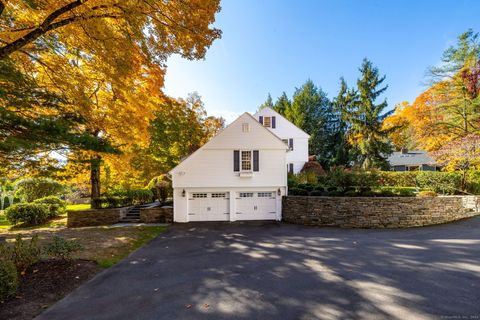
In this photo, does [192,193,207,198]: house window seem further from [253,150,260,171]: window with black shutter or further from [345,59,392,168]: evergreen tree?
[345,59,392,168]: evergreen tree

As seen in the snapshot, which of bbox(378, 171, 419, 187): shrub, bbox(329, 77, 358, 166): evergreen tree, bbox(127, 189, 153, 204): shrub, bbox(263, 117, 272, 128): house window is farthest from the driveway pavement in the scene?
bbox(329, 77, 358, 166): evergreen tree

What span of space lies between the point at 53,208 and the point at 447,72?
35.4m

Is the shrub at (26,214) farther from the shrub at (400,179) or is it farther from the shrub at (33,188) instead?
the shrub at (400,179)

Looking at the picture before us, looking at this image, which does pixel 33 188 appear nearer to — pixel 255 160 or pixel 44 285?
pixel 44 285

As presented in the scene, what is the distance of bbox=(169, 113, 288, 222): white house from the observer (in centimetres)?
1242

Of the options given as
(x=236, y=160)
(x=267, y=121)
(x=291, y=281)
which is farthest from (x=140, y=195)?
(x=267, y=121)

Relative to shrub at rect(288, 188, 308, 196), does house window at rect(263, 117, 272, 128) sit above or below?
above

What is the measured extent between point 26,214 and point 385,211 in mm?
20997

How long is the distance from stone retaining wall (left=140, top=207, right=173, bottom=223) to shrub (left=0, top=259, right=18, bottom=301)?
831 cm

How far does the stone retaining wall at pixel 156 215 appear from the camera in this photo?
40.9 ft

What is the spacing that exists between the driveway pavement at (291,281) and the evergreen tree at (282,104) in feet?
103

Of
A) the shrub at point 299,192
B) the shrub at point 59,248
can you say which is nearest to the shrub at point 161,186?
the shrub at point 299,192

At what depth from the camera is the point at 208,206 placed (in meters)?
12.6

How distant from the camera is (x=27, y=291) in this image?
446 centimetres
